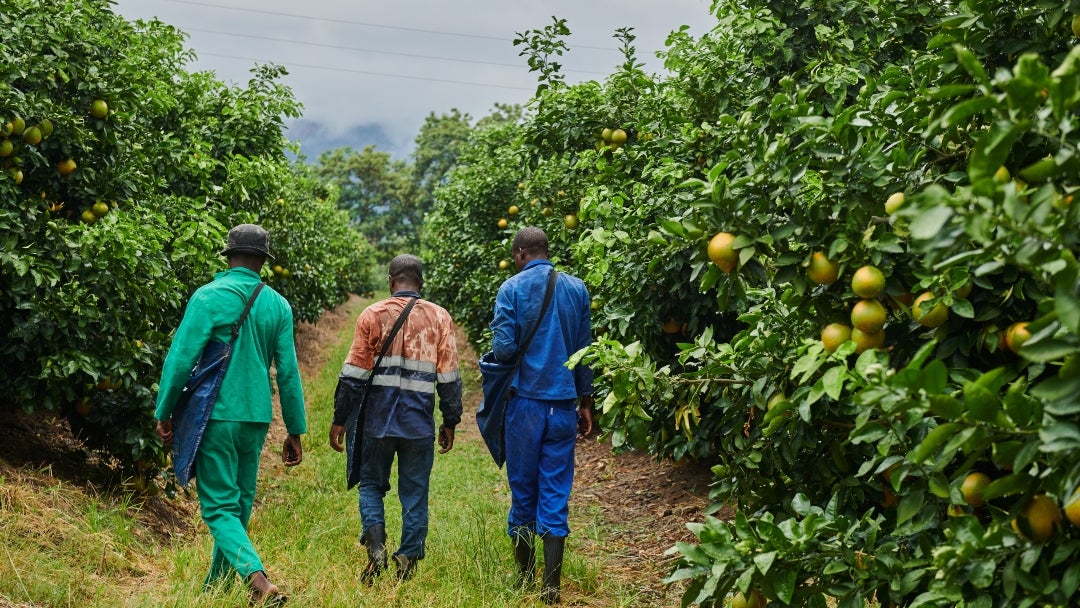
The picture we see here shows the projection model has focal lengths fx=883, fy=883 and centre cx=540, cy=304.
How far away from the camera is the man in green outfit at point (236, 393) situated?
3848 millimetres

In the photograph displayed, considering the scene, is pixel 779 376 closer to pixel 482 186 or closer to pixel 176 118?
pixel 176 118

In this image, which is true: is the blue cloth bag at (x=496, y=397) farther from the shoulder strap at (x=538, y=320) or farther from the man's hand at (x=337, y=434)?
the man's hand at (x=337, y=434)

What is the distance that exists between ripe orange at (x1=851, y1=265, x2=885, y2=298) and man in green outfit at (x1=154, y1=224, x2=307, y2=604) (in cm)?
275

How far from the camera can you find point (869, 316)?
88.3 inches

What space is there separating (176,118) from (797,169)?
769 cm

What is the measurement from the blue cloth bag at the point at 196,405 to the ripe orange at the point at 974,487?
10.1ft

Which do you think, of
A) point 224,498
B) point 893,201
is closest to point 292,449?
point 224,498

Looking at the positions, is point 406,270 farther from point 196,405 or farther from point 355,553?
point 355,553

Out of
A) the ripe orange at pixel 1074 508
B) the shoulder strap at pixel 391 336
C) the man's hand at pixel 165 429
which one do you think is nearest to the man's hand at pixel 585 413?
the shoulder strap at pixel 391 336

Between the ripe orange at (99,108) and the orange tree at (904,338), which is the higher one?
the ripe orange at (99,108)

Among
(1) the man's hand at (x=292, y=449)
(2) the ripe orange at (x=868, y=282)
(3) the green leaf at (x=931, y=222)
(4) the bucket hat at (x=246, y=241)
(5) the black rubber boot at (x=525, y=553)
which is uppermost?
(4) the bucket hat at (x=246, y=241)

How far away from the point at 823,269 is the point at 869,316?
174 mm

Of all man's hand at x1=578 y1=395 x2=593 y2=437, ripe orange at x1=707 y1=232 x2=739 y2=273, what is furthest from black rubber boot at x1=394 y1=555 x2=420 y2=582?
ripe orange at x1=707 y1=232 x2=739 y2=273

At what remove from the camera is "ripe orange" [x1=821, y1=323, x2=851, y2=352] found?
2.32m
